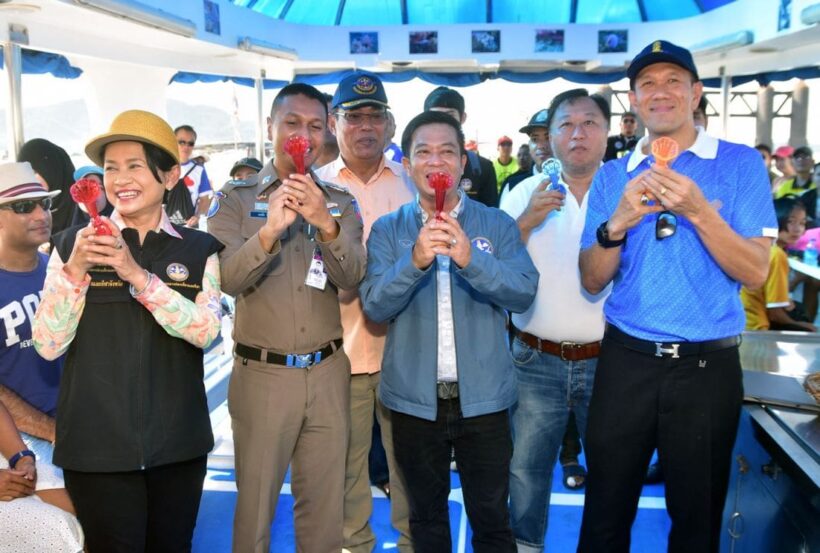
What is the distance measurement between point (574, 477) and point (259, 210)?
225cm

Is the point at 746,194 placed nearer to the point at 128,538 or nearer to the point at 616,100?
the point at 128,538

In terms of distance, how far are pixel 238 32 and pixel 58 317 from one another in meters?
7.67

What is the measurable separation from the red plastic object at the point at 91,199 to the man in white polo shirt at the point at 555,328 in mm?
1469

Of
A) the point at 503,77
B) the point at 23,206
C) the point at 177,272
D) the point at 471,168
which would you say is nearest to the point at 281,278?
the point at 177,272

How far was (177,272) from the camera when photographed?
191 cm

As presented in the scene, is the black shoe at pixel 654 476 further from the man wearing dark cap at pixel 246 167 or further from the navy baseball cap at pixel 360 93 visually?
the man wearing dark cap at pixel 246 167

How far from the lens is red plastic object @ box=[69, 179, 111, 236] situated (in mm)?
1635

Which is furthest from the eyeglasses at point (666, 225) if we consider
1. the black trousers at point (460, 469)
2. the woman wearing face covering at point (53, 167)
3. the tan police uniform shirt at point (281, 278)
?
the woman wearing face covering at point (53, 167)

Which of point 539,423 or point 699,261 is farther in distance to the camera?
point 539,423

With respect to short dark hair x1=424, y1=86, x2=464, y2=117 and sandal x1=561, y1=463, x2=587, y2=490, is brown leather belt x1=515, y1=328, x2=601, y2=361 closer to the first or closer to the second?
sandal x1=561, y1=463, x2=587, y2=490

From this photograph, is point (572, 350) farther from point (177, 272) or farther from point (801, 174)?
point (801, 174)

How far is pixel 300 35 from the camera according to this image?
10.5 metres

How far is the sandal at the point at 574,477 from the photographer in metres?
3.44

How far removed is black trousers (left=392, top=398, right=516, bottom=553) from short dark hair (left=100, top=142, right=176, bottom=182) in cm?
108
